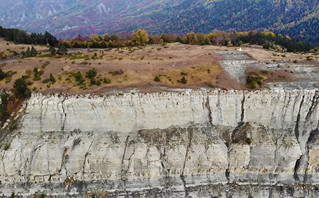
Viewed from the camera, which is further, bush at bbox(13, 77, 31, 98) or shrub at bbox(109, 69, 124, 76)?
shrub at bbox(109, 69, 124, 76)

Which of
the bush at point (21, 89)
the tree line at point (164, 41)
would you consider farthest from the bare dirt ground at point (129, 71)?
the tree line at point (164, 41)

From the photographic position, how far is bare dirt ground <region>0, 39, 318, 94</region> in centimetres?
3653

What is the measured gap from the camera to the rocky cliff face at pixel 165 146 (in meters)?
32.8

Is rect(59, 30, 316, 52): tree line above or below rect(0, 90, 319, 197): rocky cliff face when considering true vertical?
above

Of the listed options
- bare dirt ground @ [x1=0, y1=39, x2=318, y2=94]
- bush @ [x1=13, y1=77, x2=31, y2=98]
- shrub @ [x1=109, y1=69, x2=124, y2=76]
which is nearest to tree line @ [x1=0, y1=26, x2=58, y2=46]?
bare dirt ground @ [x1=0, y1=39, x2=318, y2=94]

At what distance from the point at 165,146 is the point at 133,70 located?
1413 cm

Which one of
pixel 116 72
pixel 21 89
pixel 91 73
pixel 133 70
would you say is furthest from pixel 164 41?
pixel 21 89

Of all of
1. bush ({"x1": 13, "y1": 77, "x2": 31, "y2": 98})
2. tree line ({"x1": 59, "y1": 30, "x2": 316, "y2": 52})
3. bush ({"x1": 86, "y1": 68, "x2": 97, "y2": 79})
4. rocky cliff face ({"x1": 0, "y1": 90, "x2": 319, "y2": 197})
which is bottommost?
rocky cliff face ({"x1": 0, "y1": 90, "x2": 319, "y2": 197})

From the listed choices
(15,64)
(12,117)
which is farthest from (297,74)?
(15,64)

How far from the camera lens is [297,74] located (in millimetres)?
39781

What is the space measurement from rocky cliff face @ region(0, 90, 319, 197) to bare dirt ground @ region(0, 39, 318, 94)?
2.96 meters

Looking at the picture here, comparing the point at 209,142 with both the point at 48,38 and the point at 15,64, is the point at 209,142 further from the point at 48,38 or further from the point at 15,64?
the point at 48,38

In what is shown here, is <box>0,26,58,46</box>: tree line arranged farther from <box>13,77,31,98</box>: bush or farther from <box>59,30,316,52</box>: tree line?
<box>13,77,31,98</box>: bush

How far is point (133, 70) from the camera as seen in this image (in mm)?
40094
